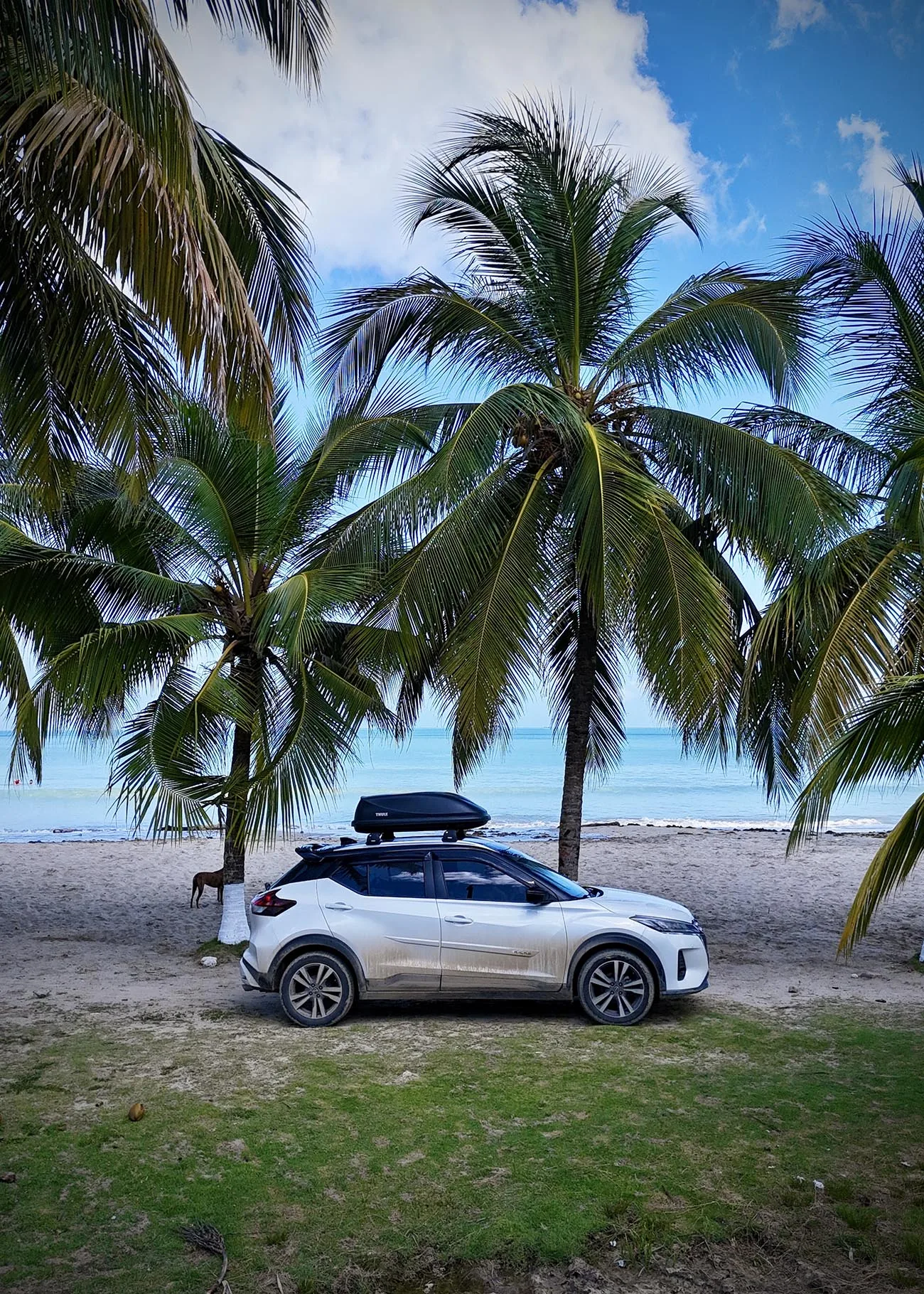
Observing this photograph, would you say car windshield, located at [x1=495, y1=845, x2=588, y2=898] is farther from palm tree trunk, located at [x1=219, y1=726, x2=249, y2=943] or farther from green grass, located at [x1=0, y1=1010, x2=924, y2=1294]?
palm tree trunk, located at [x1=219, y1=726, x2=249, y2=943]

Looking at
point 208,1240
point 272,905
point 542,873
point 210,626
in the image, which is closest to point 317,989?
point 272,905

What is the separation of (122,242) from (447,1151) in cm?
574

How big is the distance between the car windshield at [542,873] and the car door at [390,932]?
2.69 ft

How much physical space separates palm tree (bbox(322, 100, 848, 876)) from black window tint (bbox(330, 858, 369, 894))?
2.73 meters

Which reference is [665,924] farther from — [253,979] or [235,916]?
[235,916]

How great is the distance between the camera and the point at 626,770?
68.9m

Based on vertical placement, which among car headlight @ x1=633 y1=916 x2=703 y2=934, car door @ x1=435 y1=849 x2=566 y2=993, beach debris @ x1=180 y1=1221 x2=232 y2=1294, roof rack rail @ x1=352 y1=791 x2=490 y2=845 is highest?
roof rack rail @ x1=352 y1=791 x2=490 y2=845

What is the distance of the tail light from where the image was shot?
8.84 metres

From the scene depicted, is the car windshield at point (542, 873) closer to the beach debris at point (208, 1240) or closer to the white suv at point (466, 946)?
the white suv at point (466, 946)

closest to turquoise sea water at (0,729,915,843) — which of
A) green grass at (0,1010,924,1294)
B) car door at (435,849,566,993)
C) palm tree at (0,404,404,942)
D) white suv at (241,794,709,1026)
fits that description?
palm tree at (0,404,404,942)

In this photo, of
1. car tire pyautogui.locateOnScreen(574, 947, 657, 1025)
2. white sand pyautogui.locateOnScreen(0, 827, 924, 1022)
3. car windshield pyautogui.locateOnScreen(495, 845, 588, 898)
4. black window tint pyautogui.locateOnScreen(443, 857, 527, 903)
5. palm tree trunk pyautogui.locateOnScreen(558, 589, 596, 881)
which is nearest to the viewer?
car tire pyautogui.locateOnScreen(574, 947, 657, 1025)

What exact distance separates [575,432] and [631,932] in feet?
18.7

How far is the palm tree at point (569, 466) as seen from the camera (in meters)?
11.2

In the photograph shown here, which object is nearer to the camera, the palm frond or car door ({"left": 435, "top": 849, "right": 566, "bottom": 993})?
the palm frond
